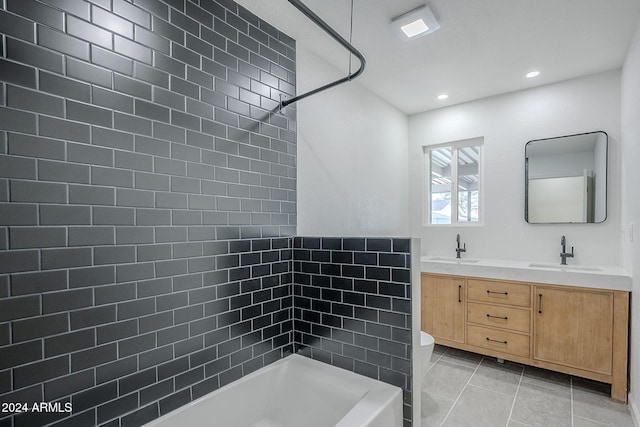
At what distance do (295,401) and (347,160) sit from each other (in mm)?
1944

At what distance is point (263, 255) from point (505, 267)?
7.26 feet

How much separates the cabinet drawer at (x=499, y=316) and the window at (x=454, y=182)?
111cm

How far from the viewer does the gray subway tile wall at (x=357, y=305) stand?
1617 millimetres

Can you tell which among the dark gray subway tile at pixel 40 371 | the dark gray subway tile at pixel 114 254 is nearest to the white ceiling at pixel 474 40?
the dark gray subway tile at pixel 114 254

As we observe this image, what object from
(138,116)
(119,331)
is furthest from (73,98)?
(119,331)

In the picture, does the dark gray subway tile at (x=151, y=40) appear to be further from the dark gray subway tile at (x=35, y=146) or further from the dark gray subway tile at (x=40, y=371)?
the dark gray subway tile at (x=40, y=371)

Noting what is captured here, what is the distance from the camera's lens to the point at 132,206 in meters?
1.33

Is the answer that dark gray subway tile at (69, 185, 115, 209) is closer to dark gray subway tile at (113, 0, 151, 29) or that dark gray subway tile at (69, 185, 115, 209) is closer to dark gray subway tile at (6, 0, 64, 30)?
dark gray subway tile at (6, 0, 64, 30)

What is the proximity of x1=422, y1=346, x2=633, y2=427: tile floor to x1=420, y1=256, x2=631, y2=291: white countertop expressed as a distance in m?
0.82

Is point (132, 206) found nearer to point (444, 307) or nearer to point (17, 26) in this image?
point (17, 26)

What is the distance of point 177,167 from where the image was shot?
1.50 metres

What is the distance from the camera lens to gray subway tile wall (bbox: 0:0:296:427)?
1067 millimetres

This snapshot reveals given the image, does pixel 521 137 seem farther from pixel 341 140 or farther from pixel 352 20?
pixel 352 20

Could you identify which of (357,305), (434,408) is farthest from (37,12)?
(434,408)
